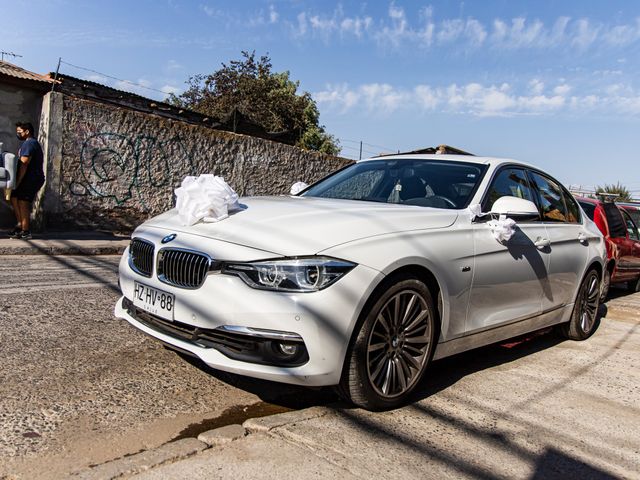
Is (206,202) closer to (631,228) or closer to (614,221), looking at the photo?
(614,221)

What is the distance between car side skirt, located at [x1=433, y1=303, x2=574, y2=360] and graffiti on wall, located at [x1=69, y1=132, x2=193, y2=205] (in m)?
9.28

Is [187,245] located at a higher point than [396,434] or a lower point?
higher

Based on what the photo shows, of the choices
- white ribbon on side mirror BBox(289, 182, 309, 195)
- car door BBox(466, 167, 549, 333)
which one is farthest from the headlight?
white ribbon on side mirror BBox(289, 182, 309, 195)

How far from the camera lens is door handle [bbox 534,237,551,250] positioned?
461 cm

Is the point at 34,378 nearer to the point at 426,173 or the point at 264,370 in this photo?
the point at 264,370

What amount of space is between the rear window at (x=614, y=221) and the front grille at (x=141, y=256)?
6979mm

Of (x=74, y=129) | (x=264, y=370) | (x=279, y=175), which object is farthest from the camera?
(x=279, y=175)

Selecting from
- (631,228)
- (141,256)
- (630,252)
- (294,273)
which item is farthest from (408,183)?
(631,228)

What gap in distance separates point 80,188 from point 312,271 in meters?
9.59

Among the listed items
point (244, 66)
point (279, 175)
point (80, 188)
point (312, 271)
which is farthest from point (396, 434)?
point (244, 66)

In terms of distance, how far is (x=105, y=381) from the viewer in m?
3.57

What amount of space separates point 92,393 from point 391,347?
5.69 ft

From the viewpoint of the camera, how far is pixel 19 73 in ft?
37.3

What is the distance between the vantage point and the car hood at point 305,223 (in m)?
3.14
